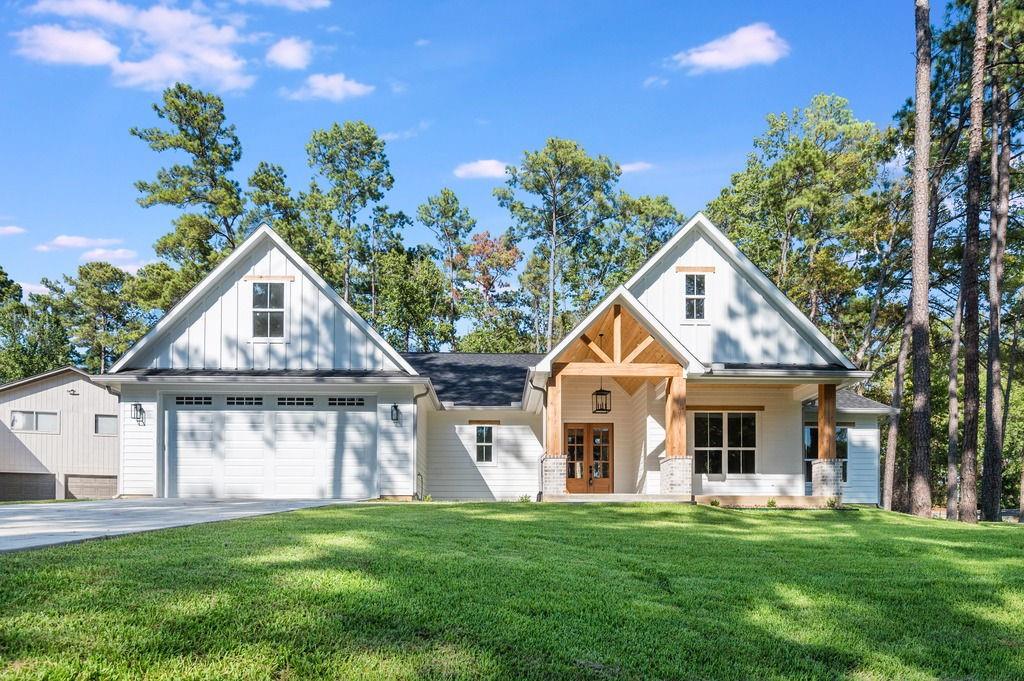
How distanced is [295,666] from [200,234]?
109ft

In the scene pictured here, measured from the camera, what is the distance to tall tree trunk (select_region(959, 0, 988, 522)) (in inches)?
652

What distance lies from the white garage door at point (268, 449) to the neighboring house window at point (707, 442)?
22.9ft

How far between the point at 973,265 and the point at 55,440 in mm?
28961

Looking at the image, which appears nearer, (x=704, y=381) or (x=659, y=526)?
(x=659, y=526)

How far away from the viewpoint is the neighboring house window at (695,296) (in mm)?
17750

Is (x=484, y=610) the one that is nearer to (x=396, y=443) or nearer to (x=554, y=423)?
(x=554, y=423)

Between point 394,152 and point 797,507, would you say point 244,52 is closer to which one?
point 394,152

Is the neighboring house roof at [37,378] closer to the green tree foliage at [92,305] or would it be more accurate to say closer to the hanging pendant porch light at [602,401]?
the green tree foliage at [92,305]

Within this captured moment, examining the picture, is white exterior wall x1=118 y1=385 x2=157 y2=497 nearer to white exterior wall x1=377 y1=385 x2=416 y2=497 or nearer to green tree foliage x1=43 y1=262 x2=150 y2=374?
white exterior wall x1=377 y1=385 x2=416 y2=497

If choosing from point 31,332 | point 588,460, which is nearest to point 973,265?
point 588,460

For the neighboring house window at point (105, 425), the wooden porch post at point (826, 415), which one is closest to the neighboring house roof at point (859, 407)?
the wooden porch post at point (826, 415)

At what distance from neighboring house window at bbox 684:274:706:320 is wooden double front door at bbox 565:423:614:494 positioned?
3.71 meters

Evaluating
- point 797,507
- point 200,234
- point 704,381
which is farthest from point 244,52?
point 797,507

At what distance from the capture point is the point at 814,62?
29609mm
